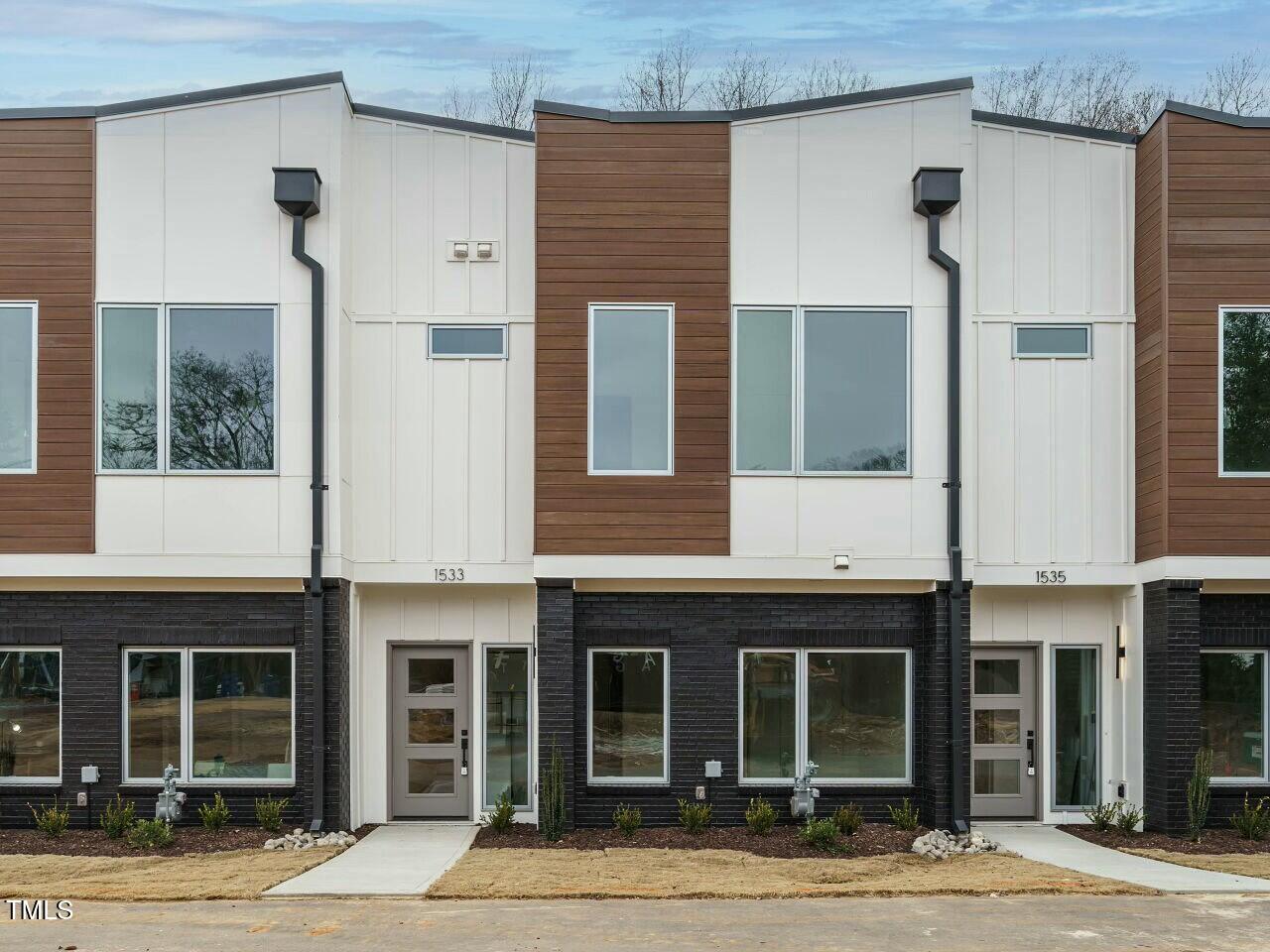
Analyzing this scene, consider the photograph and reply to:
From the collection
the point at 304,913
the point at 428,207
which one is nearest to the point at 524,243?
the point at 428,207

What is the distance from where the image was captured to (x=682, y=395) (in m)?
13.5

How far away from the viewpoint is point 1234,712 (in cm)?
1401

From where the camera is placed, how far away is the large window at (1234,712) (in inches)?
549

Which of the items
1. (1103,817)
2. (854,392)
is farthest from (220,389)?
(1103,817)

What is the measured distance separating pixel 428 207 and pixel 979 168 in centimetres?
601

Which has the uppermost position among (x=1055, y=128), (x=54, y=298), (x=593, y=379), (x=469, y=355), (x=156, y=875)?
(x=1055, y=128)

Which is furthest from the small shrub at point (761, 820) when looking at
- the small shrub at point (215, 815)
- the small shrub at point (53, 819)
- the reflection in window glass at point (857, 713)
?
the small shrub at point (53, 819)

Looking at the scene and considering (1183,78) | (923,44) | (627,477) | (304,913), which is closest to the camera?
(304,913)

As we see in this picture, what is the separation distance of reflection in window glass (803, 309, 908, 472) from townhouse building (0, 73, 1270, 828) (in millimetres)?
37

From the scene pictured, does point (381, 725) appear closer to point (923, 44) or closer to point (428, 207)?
point (428, 207)

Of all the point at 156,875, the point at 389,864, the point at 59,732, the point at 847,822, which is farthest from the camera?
the point at 59,732

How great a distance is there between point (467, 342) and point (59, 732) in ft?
19.6

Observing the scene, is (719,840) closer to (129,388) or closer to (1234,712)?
(1234,712)

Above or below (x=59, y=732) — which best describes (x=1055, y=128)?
above
